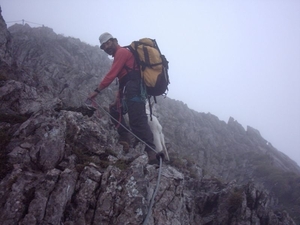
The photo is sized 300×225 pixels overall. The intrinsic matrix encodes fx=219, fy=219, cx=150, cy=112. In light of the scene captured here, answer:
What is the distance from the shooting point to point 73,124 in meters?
6.79

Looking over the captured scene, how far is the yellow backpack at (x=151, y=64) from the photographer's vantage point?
313 inches

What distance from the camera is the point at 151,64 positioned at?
794 centimetres

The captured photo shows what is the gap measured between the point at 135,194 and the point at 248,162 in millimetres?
23686

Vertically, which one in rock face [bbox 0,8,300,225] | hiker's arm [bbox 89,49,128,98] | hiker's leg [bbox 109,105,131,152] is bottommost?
rock face [bbox 0,8,300,225]

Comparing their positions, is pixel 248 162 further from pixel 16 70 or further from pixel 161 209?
pixel 16 70

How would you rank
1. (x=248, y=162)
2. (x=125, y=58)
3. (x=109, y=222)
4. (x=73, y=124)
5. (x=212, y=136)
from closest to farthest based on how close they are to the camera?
(x=109, y=222) < (x=73, y=124) < (x=125, y=58) < (x=248, y=162) < (x=212, y=136)

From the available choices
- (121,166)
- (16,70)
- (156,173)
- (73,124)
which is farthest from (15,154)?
(16,70)

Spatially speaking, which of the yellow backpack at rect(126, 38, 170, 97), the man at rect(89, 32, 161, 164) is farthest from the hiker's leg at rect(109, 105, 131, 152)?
the yellow backpack at rect(126, 38, 170, 97)

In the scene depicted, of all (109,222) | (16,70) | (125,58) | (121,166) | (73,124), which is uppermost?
(125,58)

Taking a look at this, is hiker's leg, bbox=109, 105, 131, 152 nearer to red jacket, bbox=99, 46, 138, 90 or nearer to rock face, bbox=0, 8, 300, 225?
rock face, bbox=0, 8, 300, 225

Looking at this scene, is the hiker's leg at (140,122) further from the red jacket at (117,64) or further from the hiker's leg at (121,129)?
the red jacket at (117,64)

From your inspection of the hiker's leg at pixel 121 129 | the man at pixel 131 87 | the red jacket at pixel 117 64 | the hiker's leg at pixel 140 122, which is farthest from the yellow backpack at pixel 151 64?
the hiker's leg at pixel 121 129

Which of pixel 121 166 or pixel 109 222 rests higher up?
pixel 121 166

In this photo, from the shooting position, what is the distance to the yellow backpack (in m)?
7.95
